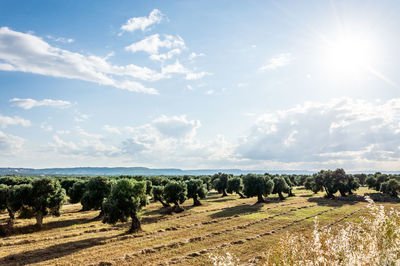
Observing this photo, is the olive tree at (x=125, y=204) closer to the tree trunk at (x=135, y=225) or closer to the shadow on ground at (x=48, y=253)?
the tree trunk at (x=135, y=225)

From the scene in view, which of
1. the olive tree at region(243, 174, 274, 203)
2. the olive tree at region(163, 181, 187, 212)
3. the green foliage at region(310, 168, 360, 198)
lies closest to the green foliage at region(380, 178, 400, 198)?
the green foliage at region(310, 168, 360, 198)

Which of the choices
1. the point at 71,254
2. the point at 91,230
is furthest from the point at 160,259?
the point at 91,230

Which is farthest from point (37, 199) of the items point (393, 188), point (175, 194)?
point (393, 188)

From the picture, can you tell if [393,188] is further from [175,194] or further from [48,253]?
[48,253]

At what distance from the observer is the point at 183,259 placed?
3100 centimetres

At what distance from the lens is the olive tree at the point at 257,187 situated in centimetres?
8975

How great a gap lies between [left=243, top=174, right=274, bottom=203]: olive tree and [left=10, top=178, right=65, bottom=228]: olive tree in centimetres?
6539

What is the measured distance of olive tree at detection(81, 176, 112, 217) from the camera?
218 ft

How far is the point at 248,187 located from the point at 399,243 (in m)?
84.1

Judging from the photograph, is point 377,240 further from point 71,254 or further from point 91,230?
point 91,230

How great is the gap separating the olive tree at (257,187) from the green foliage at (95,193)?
5328 centimetres

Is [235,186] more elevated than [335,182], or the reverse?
[335,182]

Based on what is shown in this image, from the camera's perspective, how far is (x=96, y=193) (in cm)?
6731

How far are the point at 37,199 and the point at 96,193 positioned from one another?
52.5 ft
